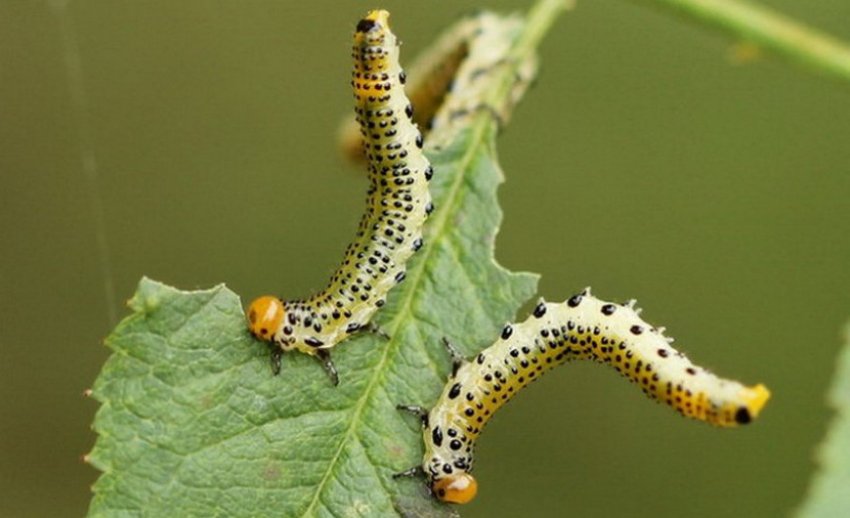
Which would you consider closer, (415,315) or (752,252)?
(415,315)

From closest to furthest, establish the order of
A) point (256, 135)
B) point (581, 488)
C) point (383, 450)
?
point (383, 450)
point (581, 488)
point (256, 135)

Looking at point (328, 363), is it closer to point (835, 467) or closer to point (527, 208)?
point (835, 467)

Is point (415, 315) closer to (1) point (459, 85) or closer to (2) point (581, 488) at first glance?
(1) point (459, 85)

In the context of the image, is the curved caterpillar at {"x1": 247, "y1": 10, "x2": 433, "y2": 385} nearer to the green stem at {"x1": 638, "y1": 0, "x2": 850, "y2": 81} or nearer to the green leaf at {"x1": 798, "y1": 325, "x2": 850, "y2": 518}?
the green stem at {"x1": 638, "y1": 0, "x2": 850, "y2": 81}

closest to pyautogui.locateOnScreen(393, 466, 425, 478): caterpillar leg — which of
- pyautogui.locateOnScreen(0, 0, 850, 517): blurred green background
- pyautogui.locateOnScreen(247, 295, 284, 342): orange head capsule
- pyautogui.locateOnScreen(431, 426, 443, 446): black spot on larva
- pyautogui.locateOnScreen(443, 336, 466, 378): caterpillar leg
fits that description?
pyautogui.locateOnScreen(431, 426, 443, 446): black spot on larva

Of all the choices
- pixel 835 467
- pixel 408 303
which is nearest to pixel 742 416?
pixel 835 467

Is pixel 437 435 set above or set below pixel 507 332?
below

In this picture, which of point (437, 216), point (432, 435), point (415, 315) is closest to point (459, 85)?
point (437, 216)

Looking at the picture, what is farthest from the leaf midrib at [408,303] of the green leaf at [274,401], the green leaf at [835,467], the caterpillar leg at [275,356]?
the green leaf at [835,467]
